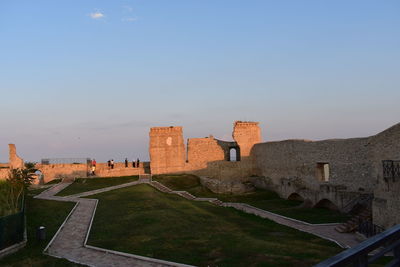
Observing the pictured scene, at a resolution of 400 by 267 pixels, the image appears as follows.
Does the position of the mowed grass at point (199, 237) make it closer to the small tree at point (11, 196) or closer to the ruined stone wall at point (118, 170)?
the small tree at point (11, 196)

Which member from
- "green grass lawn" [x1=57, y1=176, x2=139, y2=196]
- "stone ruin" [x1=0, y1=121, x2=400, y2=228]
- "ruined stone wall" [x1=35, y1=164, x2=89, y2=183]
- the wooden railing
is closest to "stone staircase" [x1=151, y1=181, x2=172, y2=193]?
"green grass lawn" [x1=57, y1=176, x2=139, y2=196]

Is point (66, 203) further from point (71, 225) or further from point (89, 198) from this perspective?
point (71, 225)

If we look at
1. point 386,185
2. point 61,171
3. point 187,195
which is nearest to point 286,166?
point 187,195

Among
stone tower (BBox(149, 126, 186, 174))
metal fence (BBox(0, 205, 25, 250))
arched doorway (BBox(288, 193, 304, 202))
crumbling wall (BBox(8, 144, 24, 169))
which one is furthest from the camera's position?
stone tower (BBox(149, 126, 186, 174))

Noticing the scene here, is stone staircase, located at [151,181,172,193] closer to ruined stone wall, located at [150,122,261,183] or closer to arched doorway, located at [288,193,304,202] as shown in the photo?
ruined stone wall, located at [150,122,261,183]

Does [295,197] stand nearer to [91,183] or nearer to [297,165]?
[297,165]

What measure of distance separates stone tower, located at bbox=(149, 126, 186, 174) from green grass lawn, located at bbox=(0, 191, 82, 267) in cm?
1691

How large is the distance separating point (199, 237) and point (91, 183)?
74.7ft

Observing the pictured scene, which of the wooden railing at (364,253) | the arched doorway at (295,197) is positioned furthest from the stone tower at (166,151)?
the wooden railing at (364,253)

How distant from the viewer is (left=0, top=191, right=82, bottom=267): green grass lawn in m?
11.2

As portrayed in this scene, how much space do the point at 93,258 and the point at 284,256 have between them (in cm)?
612

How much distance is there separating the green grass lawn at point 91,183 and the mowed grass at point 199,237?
23.4ft

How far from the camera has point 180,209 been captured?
21.5m

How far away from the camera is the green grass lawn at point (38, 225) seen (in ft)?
36.6
